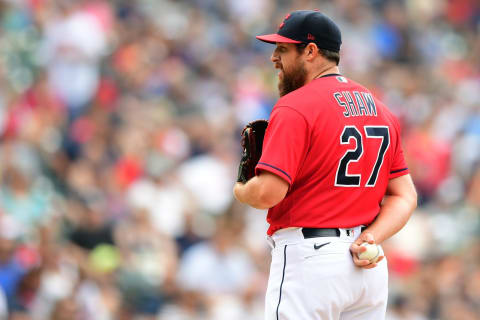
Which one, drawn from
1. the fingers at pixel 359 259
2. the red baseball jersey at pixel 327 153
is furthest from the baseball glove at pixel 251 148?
the fingers at pixel 359 259

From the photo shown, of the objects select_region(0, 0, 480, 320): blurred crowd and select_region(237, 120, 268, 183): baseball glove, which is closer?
select_region(237, 120, 268, 183): baseball glove

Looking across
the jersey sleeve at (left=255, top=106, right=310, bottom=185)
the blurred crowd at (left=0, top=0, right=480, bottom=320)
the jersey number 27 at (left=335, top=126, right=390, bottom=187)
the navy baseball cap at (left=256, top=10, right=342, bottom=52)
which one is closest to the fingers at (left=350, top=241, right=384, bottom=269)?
the jersey number 27 at (left=335, top=126, right=390, bottom=187)

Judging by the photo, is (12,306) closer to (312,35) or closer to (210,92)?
(312,35)

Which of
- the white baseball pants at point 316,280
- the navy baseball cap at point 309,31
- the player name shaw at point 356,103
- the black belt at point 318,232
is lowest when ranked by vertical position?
the white baseball pants at point 316,280

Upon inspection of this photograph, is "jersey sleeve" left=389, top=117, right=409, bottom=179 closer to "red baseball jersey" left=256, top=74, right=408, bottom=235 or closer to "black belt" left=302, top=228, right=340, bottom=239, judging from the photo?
"red baseball jersey" left=256, top=74, right=408, bottom=235

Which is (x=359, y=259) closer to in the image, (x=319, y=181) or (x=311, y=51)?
(x=319, y=181)

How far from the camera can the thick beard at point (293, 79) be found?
3900 mm

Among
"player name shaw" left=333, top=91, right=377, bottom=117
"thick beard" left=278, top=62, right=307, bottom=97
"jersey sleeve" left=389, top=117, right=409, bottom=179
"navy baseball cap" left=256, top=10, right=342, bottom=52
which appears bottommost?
"jersey sleeve" left=389, top=117, right=409, bottom=179

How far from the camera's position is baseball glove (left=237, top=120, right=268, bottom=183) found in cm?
386

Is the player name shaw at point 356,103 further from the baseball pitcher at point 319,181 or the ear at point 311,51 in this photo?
the ear at point 311,51

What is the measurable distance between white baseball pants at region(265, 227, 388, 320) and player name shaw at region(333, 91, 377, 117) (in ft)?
1.81

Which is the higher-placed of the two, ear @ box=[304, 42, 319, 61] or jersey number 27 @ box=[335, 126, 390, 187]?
ear @ box=[304, 42, 319, 61]

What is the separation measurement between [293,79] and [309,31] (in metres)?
0.25

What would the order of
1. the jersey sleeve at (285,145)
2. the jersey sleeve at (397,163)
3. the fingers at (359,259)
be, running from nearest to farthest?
the jersey sleeve at (285,145) → the fingers at (359,259) → the jersey sleeve at (397,163)
